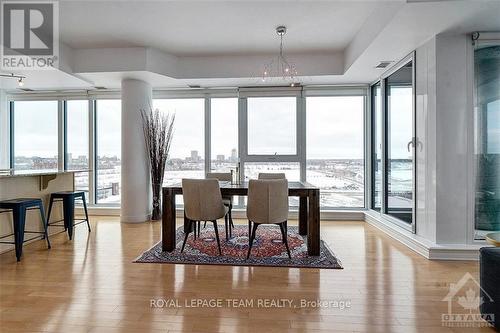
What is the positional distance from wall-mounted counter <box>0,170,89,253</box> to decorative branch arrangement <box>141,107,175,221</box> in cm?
133

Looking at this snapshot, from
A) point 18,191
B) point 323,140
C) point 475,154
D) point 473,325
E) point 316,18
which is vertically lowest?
point 473,325

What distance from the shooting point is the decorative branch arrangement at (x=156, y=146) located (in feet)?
17.4

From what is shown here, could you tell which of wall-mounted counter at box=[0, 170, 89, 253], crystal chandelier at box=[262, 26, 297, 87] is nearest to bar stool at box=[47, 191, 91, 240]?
wall-mounted counter at box=[0, 170, 89, 253]

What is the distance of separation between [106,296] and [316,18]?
390 centimetres

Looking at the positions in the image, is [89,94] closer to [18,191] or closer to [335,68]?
Answer: [18,191]

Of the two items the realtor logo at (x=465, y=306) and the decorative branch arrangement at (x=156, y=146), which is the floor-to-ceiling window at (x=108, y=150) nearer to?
the decorative branch arrangement at (x=156, y=146)

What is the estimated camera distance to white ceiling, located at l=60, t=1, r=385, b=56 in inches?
132

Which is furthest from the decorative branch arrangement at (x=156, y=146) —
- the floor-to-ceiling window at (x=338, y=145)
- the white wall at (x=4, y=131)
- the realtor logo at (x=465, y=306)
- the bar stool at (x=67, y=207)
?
the realtor logo at (x=465, y=306)

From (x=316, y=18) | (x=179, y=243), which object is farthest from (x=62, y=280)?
(x=316, y=18)

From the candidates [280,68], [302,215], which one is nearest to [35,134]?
[280,68]

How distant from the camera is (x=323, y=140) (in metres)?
5.70

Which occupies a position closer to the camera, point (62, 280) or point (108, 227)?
point (62, 280)

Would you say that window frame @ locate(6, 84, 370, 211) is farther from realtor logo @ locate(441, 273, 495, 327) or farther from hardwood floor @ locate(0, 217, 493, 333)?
realtor logo @ locate(441, 273, 495, 327)

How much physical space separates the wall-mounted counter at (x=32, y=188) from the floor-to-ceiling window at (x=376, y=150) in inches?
210
